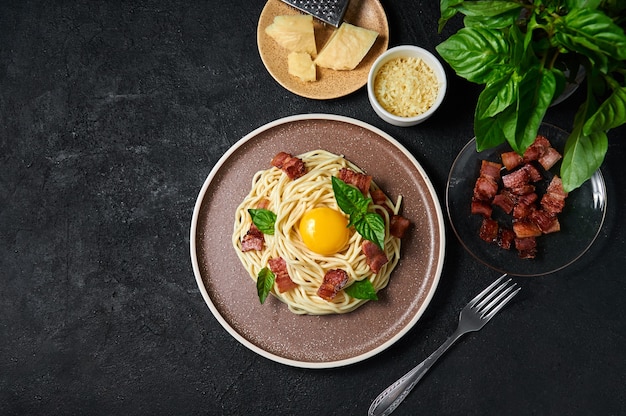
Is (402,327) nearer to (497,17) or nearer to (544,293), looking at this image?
(544,293)

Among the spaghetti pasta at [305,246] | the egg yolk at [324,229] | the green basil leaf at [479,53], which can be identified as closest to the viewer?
the green basil leaf at [479,53]

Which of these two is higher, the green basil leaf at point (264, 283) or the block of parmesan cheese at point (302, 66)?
the block of parmesan cheese at point (302, 66)

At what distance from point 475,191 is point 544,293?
2.42ft

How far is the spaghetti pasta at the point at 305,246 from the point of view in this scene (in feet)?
10.9

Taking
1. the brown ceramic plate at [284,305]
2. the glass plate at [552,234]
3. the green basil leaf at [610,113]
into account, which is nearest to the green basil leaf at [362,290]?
the brown ceramic plate at [284,305]

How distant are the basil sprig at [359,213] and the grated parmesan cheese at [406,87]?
1.97ft

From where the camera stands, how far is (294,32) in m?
3.54

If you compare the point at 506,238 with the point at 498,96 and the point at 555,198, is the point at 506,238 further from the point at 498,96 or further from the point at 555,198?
the point at 498,96

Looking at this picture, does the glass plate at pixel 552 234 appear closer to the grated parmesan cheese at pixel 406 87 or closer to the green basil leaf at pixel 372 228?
the grated parmesan cheese at pixel 406 87

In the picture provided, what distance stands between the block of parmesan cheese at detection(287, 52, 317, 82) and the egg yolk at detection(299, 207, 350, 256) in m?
0.82

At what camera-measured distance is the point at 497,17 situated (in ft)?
8.13

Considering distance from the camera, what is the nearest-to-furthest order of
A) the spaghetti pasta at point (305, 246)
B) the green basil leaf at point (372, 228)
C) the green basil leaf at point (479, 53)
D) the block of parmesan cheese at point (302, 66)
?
the green basil leaf at point (479, 53) < the green basil leaf at point (372, 228) < the spaghetti pasta at point (305, 246) < the block of parmesan cheese at point (302, 66)

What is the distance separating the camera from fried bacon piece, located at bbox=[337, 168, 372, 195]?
10.8 feet

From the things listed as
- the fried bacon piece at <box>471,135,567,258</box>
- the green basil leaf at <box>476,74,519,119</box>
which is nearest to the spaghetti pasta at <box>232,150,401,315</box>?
the fried bacon piece at <box>471,135,567,258</box>
